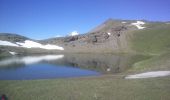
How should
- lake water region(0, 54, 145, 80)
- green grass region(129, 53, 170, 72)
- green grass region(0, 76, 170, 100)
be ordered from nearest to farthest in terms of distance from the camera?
1. green grass region(0, 76, 170, 100)
2. green grass region(129, 53, 170, 72)
3. lake water region(0, 54, 145, 80)

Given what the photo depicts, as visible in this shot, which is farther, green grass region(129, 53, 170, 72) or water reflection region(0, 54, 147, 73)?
water reflection region(0, 54, 147, 73)

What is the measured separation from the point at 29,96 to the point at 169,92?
1425 cm

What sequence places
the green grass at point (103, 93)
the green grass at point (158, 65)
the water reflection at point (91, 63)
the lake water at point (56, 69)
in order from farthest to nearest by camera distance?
1. the water reflection at point (91, 63)
2. the lake water at point (56, 69)
3. the green grass at point (158, 65)
4. the green grass at point (103, 93)

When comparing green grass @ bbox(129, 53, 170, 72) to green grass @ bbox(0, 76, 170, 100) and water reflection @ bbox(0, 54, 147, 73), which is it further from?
green grass @ bbox(0, 76, 170, 100)

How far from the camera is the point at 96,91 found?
26.5 m

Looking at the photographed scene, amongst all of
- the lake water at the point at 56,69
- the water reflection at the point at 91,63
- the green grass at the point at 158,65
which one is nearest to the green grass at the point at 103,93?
the green grass at the point at 158,65

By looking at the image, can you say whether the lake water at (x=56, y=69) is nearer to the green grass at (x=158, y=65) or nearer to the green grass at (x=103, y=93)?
the green grass at (x=158, y=65)

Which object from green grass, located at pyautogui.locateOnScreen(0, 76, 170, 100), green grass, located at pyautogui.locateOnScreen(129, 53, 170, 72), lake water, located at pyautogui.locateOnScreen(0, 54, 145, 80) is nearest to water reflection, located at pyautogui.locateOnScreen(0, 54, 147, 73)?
lake water, located at pyautogui.locateOnScreen(0, 54, 145, 80)

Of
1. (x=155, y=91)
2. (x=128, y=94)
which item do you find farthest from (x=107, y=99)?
(x=155, y=91)

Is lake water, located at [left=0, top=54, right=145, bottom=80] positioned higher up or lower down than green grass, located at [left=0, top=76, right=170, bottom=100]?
lower down

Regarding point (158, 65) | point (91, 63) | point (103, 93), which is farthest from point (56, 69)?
point (103, 93)

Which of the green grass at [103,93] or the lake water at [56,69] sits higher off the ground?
the green grass at [103,93]

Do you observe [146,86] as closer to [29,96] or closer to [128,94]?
[128,94]

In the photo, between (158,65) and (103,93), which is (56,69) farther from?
(103,93)
